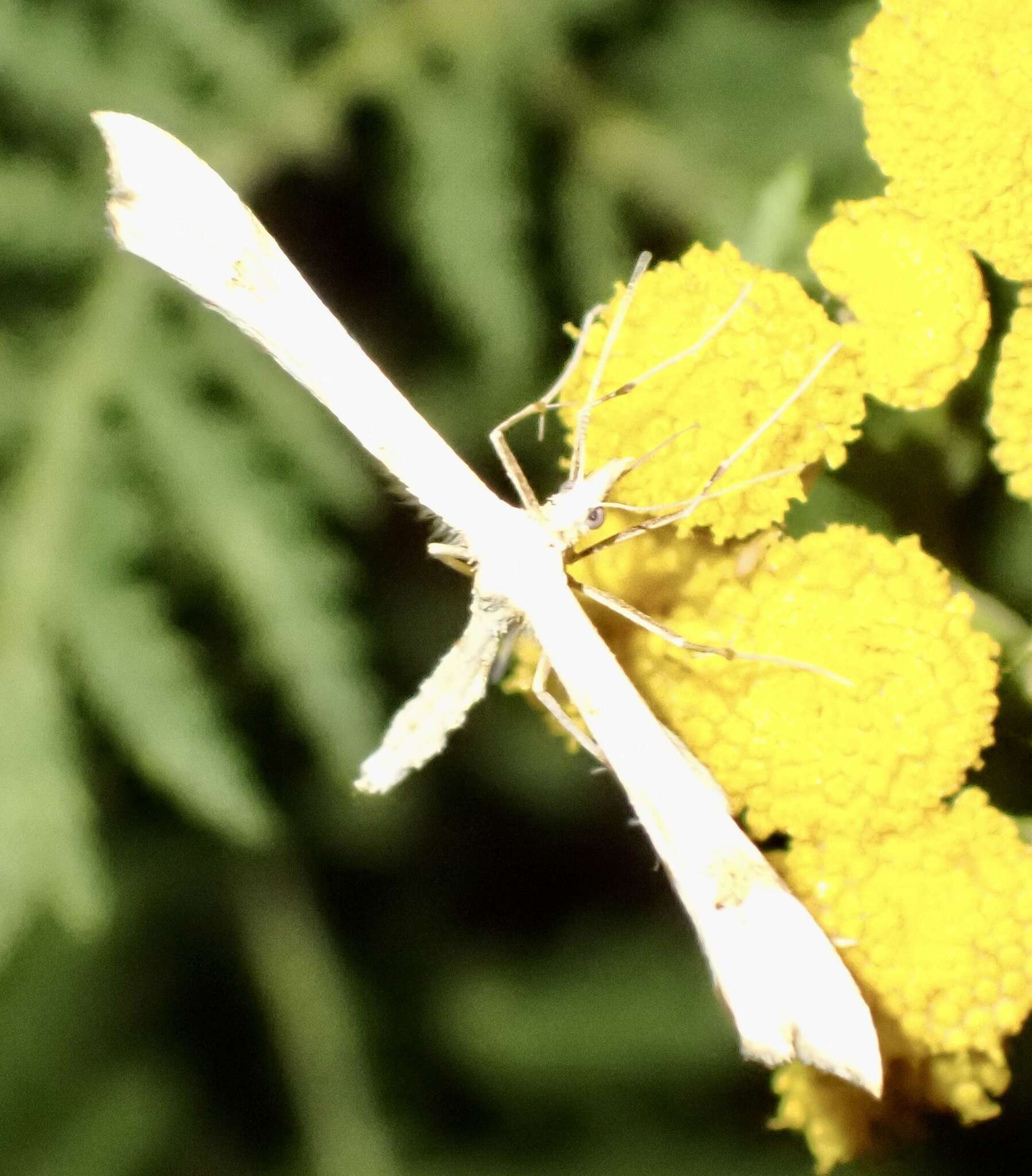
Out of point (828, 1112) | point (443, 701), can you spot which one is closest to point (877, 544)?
point (443, 701)

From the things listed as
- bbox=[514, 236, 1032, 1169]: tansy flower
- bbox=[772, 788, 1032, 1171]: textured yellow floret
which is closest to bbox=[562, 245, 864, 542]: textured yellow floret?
bbox=[514, 236, 1032, 1169]: tansy flower

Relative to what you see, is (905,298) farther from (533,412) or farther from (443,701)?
(443,701)

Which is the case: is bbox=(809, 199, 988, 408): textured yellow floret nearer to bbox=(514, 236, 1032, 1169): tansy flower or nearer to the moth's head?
bbox=(514, 236, 1032, 1169): tansy flower

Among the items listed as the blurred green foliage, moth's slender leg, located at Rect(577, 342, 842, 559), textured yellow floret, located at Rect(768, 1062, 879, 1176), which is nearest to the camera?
moth's slender leg, located at Rect(577, 342, 842, 559)

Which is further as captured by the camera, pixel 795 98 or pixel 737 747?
pixel 795 98

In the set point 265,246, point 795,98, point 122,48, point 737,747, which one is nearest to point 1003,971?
point 737,747

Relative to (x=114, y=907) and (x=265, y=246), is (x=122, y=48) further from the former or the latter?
(x=114, y=907)

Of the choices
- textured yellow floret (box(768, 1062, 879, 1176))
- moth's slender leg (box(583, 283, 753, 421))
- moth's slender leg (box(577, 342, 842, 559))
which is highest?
moth's slender leg (box(583, 283, 753, 421))
